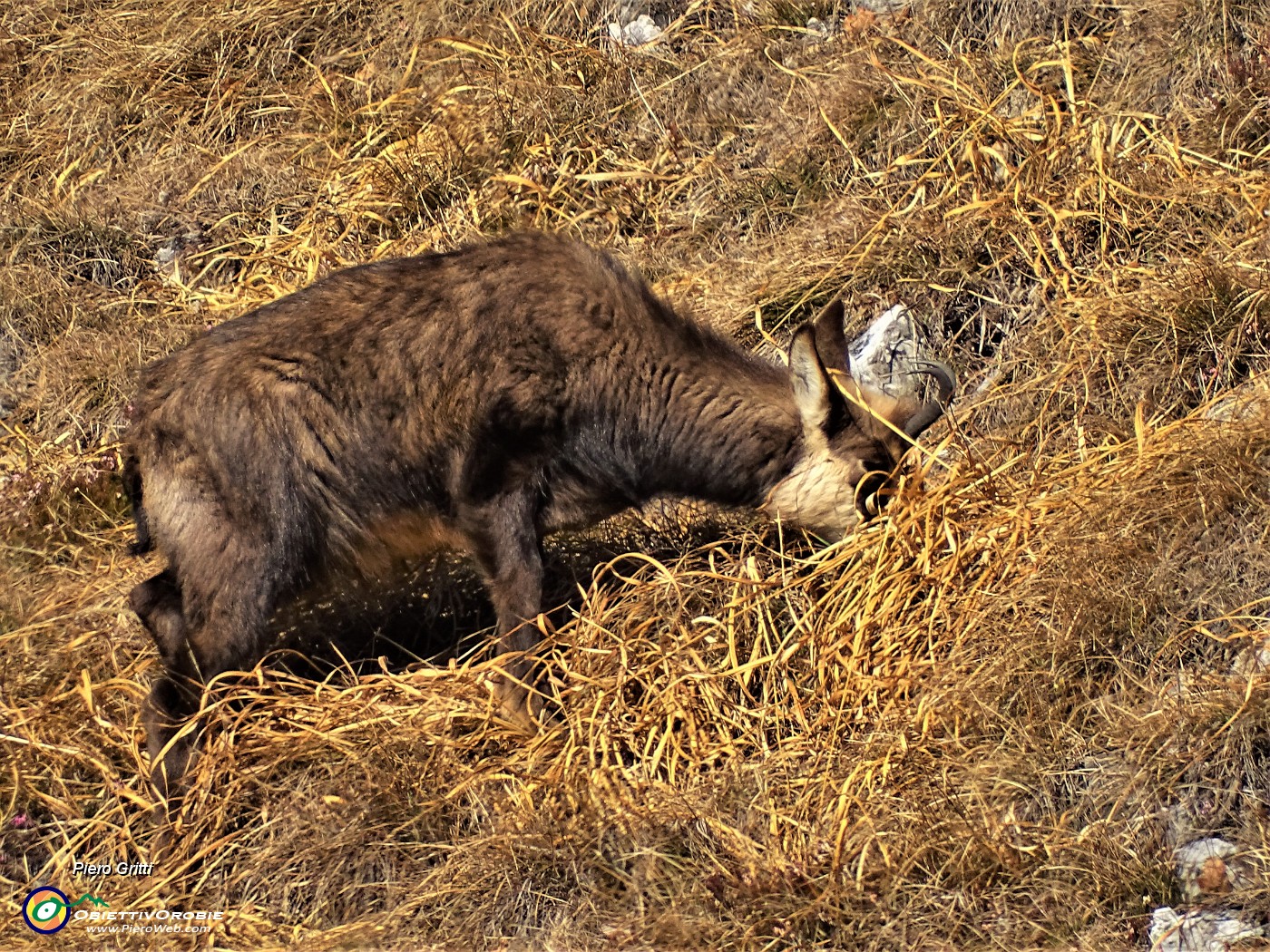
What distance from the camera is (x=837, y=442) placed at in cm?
576

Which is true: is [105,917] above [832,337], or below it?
below

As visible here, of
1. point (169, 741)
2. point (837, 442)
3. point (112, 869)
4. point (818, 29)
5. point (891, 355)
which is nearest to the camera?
point (112, 869)

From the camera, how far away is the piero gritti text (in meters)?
4.84

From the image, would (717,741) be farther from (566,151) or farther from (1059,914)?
(566,151)

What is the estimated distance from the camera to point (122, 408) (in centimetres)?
716

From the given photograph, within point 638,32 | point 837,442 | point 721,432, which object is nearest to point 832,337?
point 837,442

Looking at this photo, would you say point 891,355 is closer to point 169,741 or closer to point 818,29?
point 818,29

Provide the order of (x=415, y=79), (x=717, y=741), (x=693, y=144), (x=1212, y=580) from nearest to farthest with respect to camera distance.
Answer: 1. (x=1212, y=580)
2. (x=717, y=741)
3. (x=693, y=144)
4. (x=415, y=79)

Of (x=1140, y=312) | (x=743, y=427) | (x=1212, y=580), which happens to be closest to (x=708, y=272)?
(x=743, y=427)

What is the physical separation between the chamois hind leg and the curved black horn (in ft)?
7.92

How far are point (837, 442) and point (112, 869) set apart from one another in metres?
2.99

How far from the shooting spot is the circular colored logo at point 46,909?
462 cm

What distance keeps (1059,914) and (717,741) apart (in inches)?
55.1

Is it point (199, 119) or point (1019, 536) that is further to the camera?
point (199, 119)
